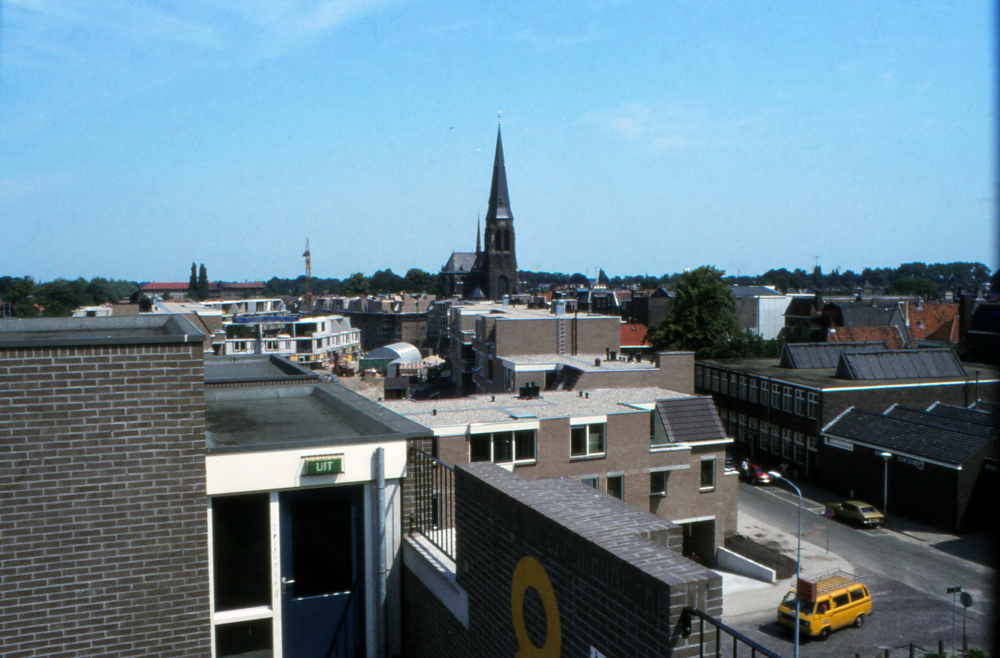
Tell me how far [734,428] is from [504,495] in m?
40.5

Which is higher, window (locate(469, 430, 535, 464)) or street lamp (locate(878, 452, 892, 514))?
window (locate(469, 430, 535, 464))

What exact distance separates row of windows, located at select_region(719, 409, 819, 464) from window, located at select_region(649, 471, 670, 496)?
16125mm

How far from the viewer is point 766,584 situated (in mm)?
22641

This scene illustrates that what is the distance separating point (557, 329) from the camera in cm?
3891

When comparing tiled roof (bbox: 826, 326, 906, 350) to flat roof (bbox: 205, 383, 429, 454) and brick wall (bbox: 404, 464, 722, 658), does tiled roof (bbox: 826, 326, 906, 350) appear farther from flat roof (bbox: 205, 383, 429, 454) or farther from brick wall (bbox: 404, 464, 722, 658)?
brick wall (bbox: 404, 464, 722, 658)

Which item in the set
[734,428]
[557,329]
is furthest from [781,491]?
[557,329]

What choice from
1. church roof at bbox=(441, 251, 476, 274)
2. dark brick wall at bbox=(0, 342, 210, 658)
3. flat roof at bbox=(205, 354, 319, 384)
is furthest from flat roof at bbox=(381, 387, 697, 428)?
church roof at bbox=(441, 251, 476, 274)

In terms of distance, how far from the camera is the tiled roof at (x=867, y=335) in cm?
5225

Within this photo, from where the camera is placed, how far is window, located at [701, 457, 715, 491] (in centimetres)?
2388

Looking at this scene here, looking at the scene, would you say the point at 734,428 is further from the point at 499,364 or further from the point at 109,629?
the point at 109,629

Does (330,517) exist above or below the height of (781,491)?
above

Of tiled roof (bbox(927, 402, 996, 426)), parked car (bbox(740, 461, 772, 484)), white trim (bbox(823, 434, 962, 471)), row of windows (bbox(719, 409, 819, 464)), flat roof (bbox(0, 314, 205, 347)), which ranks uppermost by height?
flat roof (bbox(0, 314, 205, 347))

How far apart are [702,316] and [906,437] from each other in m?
23.3

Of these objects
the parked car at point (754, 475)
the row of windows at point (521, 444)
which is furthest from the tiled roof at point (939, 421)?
the row of windows at point (521, 444)
